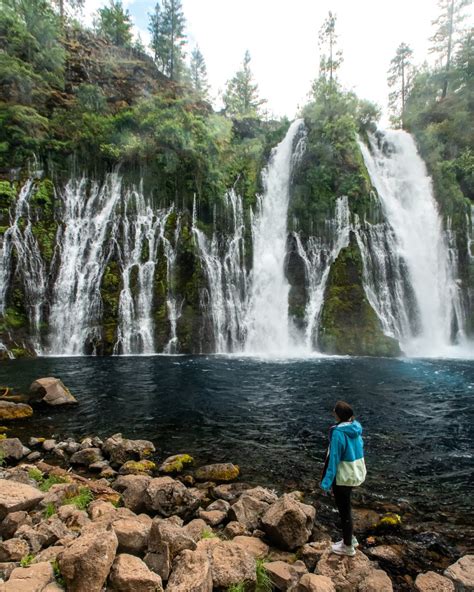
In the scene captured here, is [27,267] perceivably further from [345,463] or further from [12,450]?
[345,463]

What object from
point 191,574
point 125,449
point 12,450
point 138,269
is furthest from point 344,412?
point 138,269

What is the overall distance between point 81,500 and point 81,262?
72.8 feet

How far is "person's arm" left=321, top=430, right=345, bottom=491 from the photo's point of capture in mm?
4754

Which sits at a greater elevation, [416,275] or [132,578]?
[416,275]

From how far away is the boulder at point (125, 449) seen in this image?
327 inches

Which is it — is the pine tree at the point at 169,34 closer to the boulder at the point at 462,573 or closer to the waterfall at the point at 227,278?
the waterfall at the point at 227,278

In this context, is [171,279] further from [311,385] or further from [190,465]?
A: [190,465]

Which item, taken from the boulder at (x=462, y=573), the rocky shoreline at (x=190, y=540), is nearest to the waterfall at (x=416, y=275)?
the rocky shoreline at (x=190, y=540)

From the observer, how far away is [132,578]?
350cm

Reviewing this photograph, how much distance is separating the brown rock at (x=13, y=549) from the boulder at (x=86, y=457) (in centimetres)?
411

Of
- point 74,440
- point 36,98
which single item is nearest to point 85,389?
point 74,440

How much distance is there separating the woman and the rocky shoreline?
0.32 metres

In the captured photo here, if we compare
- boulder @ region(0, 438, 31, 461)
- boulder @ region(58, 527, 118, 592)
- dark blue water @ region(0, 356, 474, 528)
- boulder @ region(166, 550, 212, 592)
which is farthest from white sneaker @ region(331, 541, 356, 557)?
boulder @ region(0, 438, 31, 461)

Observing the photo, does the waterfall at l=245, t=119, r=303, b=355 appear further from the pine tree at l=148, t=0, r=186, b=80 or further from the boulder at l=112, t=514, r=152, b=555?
the pine tree at l=148, t=0, r=186, b=80
